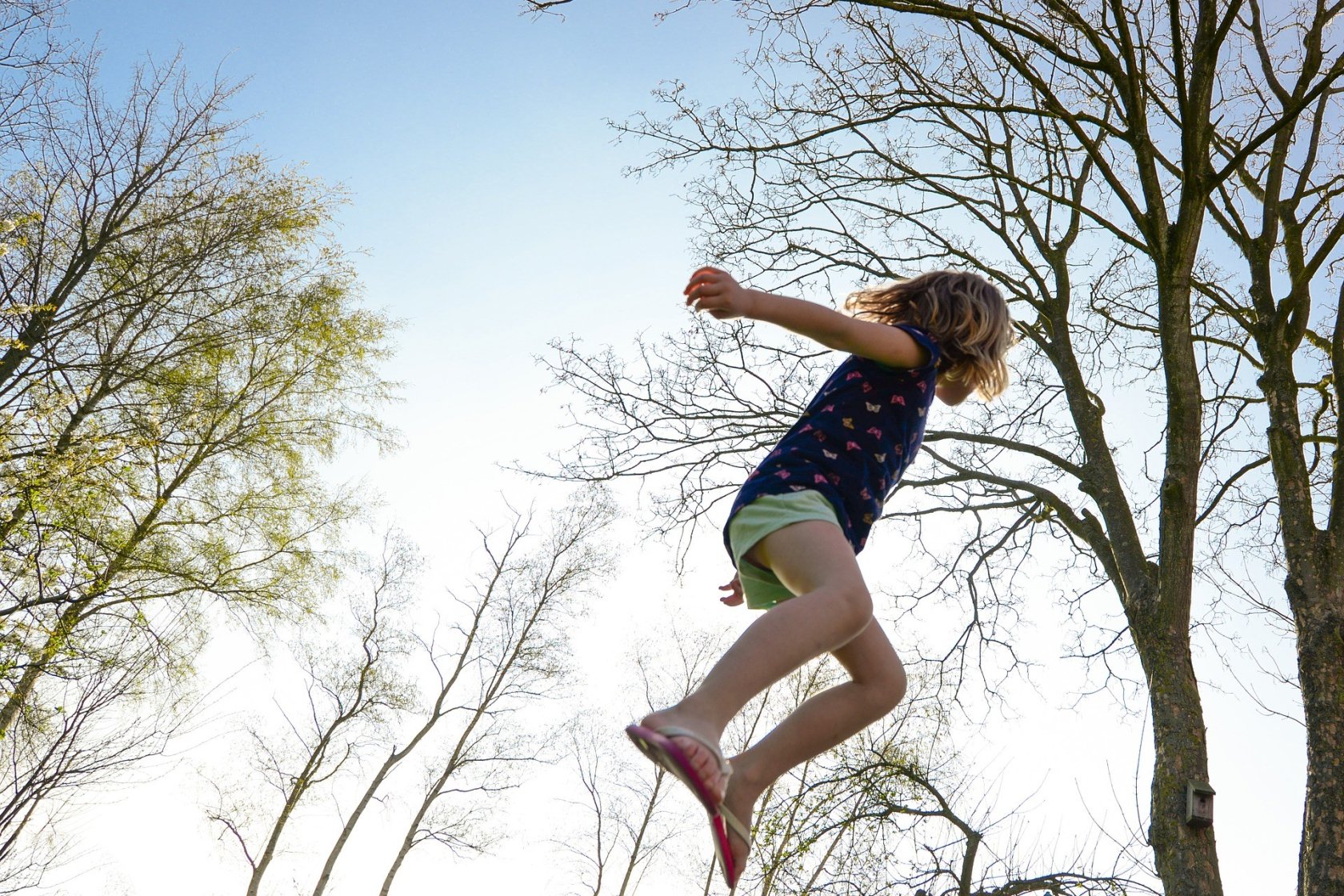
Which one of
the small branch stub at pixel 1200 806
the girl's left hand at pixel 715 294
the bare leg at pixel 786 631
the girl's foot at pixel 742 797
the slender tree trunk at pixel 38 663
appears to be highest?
the slender tree trunk at pixel 38 663

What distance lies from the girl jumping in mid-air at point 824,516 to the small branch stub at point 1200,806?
9.49 feet

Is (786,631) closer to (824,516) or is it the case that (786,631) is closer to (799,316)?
(824,516)

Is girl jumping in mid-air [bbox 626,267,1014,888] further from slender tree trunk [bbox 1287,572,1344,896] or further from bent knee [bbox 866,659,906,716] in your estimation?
→ slender tree trunk [bbox 1287,572,1344,896]

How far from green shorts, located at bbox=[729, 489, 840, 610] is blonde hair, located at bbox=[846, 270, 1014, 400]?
18.3 inches

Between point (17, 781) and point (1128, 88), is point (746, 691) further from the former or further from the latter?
point (1128, 88)

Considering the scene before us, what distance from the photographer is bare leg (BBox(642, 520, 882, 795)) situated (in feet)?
5.12

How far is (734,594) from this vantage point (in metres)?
2.43

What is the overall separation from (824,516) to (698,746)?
0.54 m

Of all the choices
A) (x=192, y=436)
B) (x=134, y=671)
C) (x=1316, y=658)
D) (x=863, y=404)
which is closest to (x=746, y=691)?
(x=863, y=404)

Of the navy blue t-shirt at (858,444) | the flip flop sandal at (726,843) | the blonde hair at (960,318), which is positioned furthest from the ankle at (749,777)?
the blonde hair at (960,318)

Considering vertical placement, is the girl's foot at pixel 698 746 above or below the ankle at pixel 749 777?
below

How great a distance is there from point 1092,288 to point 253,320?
320 inches

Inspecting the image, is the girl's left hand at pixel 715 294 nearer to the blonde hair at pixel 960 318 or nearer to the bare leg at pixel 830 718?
the blonde hair at pixel 960 318

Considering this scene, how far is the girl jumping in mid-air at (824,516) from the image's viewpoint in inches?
64.1
